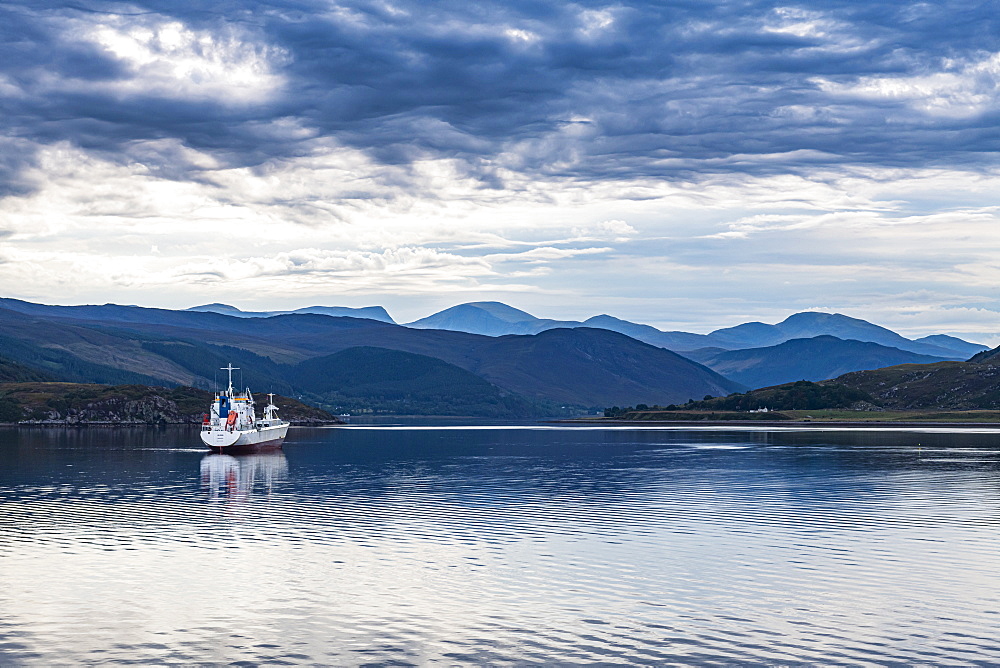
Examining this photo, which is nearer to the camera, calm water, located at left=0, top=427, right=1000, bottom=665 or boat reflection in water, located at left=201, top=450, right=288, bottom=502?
calm water, located at left=0, top=427, right=1000, bottom=665

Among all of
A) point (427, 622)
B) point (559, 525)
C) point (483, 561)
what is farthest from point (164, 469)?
point (427, 622)

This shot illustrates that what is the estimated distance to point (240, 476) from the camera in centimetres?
14700

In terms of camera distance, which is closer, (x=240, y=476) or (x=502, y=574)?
(x=502, y=574)

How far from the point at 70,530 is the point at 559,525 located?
128 feet

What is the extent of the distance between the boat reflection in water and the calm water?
2.14 metres

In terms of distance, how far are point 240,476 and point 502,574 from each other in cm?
9467

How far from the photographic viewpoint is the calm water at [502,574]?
43.4 metres

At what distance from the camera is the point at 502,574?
198ft

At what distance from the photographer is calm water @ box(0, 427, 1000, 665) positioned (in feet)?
142

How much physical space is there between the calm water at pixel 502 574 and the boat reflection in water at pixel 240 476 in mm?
2137

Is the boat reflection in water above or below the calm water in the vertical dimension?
below

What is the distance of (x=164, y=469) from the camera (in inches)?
6196

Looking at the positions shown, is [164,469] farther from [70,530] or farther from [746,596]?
[746,596]

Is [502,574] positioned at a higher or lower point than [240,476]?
higher
